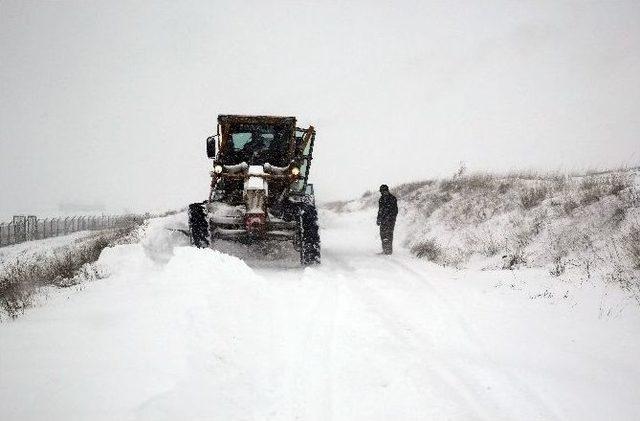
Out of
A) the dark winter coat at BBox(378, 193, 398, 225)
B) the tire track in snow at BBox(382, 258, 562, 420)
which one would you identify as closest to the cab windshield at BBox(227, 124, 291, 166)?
the dark winter coat at BBox(378, 193, 398, 225)

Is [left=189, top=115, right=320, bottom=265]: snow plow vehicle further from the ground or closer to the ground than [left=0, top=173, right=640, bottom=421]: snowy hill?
further from the ground

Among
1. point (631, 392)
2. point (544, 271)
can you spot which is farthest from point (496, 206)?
point (631, 392)

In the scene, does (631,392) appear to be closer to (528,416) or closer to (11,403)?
(528,416)

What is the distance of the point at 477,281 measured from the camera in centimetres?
733

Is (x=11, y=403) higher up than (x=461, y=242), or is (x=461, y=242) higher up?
(x=11, y=403)

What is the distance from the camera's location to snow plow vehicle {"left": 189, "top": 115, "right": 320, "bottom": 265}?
28.6ft

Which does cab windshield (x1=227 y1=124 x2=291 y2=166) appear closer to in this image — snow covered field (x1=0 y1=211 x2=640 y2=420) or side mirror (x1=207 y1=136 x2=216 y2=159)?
side mirror (x1=207 y1=136 x2=216 y2=159)

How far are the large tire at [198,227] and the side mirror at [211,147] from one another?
1320 mm

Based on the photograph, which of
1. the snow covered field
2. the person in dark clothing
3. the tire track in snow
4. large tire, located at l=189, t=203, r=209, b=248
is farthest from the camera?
the person in dark clothing

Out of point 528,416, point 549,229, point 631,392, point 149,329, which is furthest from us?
point 549,229

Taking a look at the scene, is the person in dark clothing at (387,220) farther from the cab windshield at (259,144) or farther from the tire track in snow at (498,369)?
the tire track in snow at (498,369)

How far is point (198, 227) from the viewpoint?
8.93m

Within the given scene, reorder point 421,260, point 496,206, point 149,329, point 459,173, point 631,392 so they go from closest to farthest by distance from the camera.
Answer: point 631,392, point 149,329, point 421,260, point 496,206, point 459,173

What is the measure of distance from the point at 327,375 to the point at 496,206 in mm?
9310
